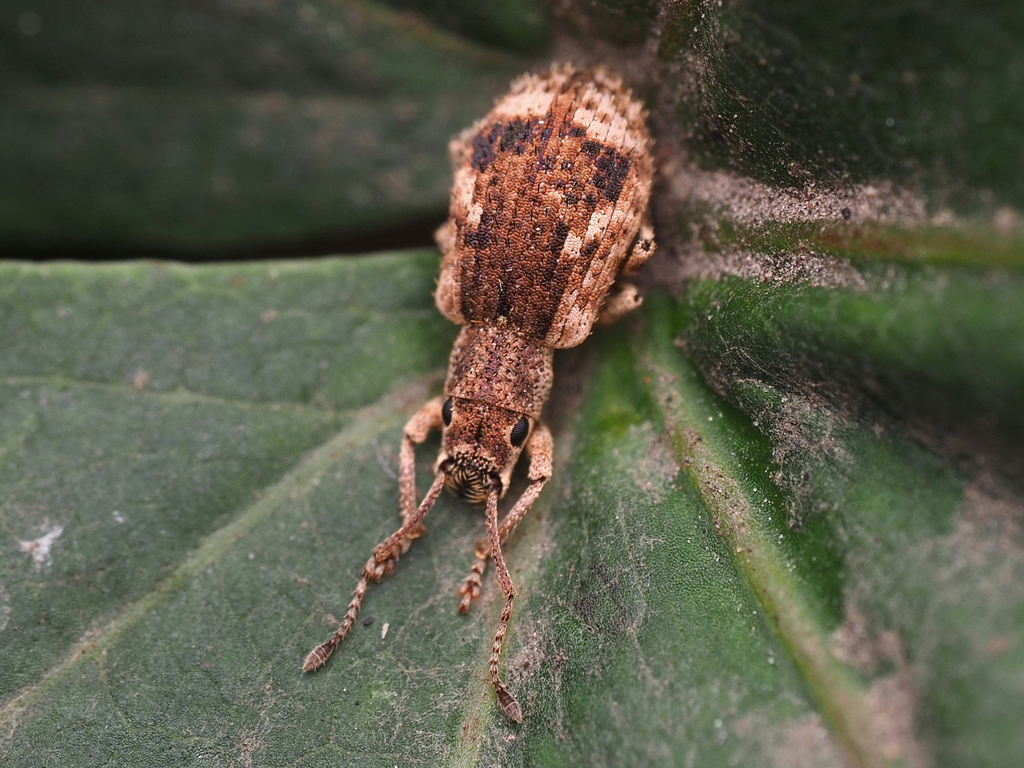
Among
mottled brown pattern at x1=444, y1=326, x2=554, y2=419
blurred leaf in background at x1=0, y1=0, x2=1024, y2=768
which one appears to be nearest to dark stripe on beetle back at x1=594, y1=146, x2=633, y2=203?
blurred leaf in background at x1=0, y1=0, x2=1024, y2=768

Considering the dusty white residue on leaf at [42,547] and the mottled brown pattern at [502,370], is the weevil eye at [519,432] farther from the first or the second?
the dusty white residue on leaf at [42,547]

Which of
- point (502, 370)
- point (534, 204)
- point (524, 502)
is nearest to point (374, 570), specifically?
point (524, 502)

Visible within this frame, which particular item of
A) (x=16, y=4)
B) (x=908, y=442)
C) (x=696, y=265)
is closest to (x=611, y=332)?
(x=696, y=265)

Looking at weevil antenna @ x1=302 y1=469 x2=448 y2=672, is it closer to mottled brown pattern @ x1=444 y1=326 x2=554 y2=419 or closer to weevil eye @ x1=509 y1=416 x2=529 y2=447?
weevil eye @ x1=509 y1=416 x2=529 y2=447

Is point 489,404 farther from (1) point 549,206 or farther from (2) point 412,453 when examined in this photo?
(1) point 549,206

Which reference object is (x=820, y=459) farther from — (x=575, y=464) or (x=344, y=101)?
(x=344, y=101)

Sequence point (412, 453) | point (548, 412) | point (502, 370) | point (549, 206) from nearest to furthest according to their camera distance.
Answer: point (549, 206)
point (412, 453)
point (502, 370)
point (548, 412)

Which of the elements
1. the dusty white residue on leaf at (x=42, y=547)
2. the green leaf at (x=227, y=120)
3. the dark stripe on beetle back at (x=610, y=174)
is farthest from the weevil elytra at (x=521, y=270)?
the dusty white residue on leaf at (x=42, y=547)
